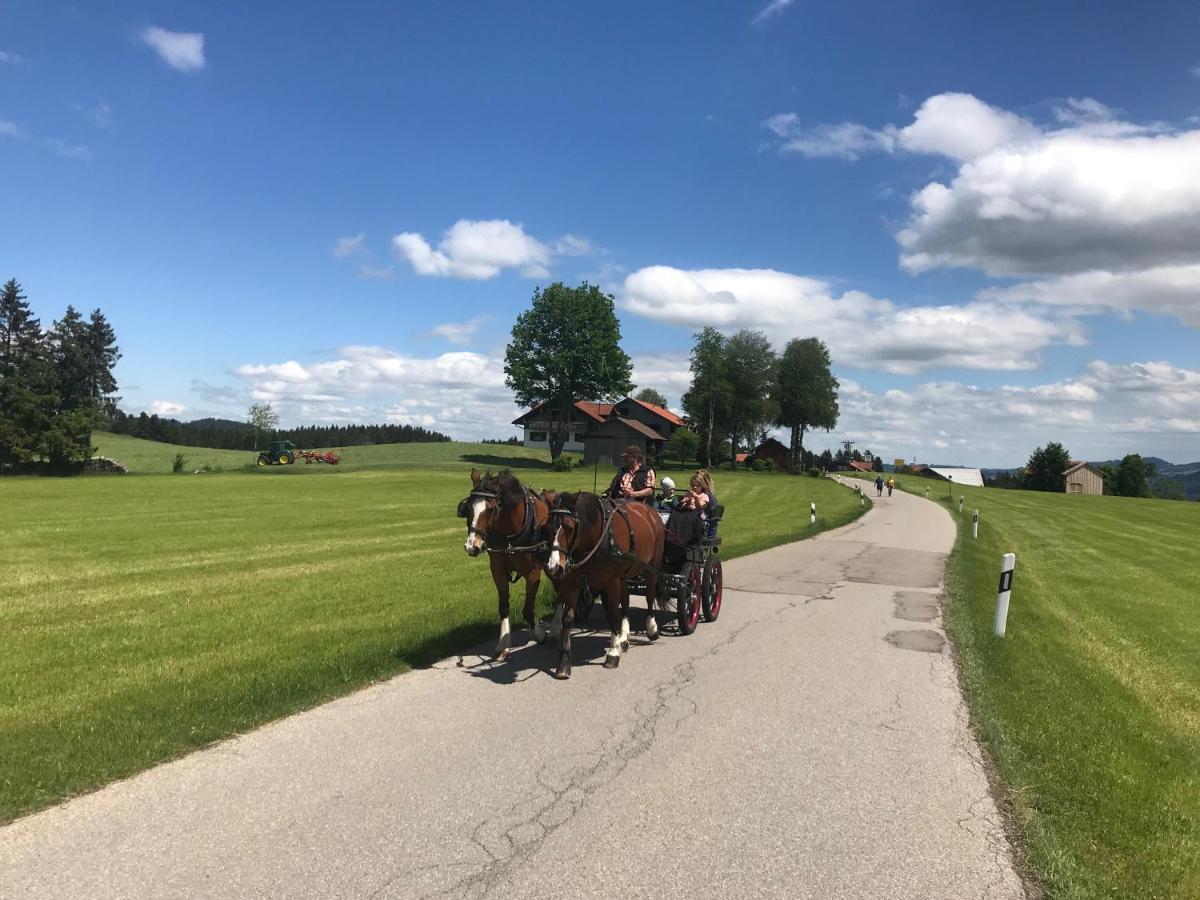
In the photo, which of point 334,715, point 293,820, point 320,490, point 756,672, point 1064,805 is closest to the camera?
point 293,820

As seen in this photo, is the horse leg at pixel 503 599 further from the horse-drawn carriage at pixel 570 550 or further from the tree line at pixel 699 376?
the tree line at pixel 699 376

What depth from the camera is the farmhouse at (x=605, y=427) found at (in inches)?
3105

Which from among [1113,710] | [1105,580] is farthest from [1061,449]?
[1113,710]

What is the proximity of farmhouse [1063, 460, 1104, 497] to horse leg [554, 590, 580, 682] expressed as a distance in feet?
377

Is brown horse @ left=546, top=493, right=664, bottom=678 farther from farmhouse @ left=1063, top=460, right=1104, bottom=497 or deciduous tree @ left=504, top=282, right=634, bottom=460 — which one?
farmhouse @ left=1063, top=460, right=1104, bottom=497

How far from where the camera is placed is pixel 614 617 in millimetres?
7750

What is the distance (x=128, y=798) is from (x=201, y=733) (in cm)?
101

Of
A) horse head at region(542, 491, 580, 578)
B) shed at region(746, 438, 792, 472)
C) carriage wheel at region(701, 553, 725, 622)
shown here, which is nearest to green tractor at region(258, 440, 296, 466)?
shed at region(746, 438, 792, 472)

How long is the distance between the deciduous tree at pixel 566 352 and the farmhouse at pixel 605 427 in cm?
580

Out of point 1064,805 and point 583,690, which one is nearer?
point 1064,805

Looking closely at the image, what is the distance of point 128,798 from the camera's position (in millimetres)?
4293

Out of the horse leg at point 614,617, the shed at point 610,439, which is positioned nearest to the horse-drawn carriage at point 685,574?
the horse leg at point 614,617

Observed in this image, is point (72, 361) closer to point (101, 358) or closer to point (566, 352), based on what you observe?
point (101, 358)

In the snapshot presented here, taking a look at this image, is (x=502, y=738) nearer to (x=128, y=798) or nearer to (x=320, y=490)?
(x=128, y=798)
